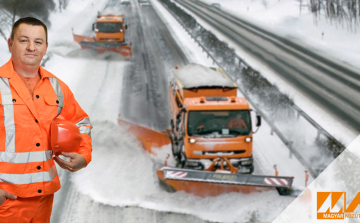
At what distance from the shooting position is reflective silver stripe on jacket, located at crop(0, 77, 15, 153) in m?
2.09

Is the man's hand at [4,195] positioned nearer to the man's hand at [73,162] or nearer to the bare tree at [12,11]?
the man's hand at [73,162]

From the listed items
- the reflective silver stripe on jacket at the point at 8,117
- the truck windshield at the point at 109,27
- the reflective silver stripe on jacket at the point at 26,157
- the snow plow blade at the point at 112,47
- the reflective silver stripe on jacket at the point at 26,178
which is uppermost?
the truck windshield at the point at 109,27

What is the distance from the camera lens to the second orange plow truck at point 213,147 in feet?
25.7

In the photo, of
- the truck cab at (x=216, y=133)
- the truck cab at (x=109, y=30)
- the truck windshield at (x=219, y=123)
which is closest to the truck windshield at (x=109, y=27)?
the truck cab at (x=109, y=30)

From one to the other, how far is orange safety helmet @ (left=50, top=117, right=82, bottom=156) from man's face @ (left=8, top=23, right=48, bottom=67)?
37 centimetres

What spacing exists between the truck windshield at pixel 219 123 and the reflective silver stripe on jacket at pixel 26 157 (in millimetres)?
6766

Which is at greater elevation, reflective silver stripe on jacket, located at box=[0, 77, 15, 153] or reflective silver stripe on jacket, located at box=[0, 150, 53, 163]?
reflective silver stripe on jacket, located at box=[0, 77, 15, 153]

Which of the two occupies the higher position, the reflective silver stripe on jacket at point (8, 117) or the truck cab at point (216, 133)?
the reflective silver stripe on jacket at point (8, 117)

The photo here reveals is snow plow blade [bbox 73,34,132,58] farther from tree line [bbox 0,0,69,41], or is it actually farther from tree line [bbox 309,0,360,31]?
tree line [bbox 309,0,360,31]

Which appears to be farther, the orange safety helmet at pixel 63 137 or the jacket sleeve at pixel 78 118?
the jacket sleeve at pixel 78 118

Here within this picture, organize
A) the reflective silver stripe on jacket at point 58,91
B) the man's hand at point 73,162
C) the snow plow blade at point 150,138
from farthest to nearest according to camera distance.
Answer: the snow plow blade at point 150,138 < the reflective silver stripe on jacket at point 58,91 < the man's hand at point 73,162

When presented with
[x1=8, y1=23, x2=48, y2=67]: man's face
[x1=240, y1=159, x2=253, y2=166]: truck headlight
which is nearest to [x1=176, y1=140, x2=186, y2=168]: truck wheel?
[x1=240, y1=159, x2=253, y2=166]: truck headlight

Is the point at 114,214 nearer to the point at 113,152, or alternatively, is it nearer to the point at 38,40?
the point at 113,152

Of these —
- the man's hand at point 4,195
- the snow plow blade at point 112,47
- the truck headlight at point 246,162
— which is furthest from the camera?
the snow plow blade at point 112,47
